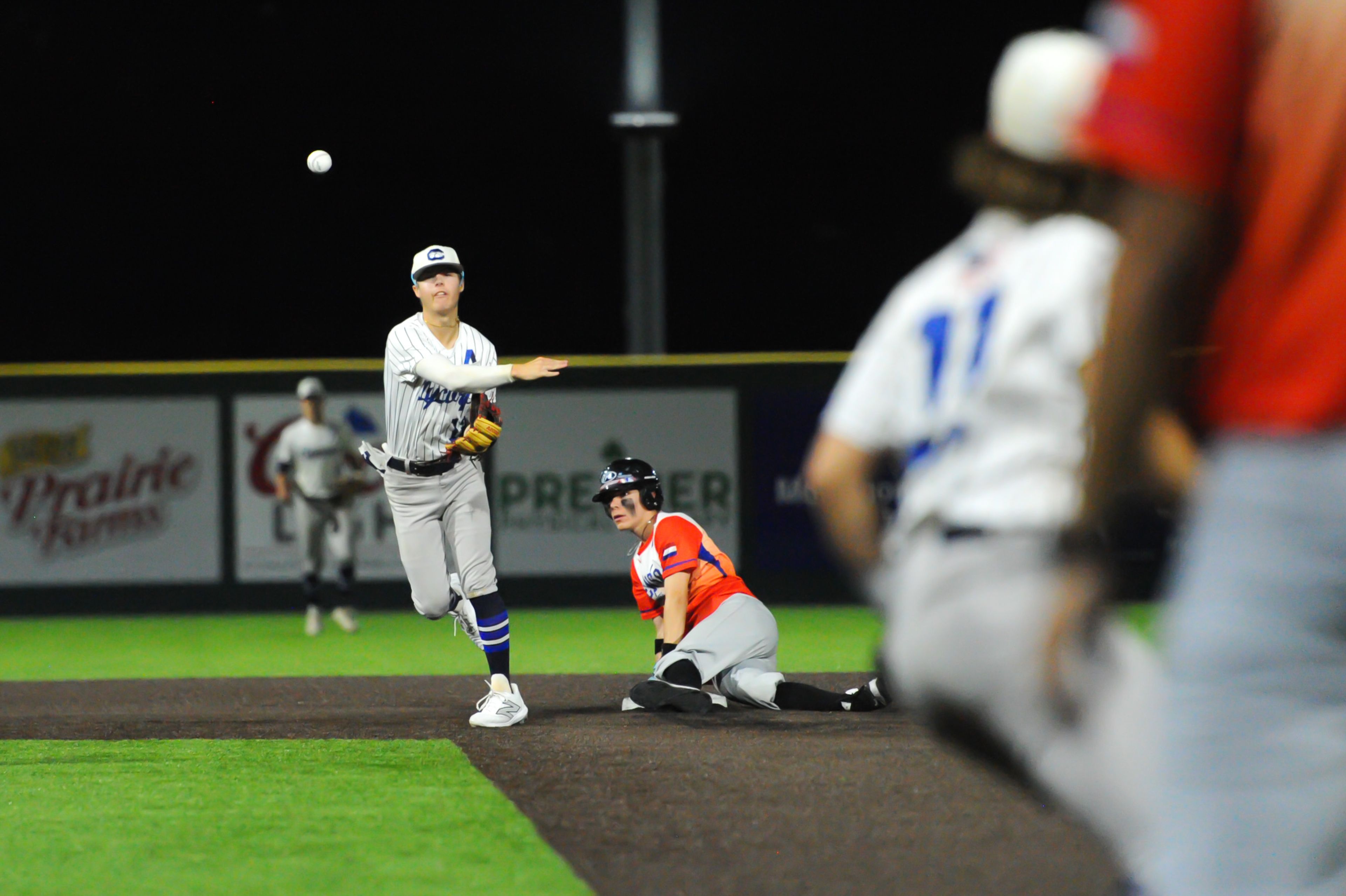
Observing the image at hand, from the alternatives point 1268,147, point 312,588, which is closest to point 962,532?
point 1268,147

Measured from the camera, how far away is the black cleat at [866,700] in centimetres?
825

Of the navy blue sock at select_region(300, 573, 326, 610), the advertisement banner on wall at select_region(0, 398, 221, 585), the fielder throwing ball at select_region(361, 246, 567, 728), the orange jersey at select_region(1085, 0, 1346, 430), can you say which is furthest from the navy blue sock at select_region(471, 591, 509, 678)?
the advertisement banner on wall at select_region(0, 398, 221, 585)

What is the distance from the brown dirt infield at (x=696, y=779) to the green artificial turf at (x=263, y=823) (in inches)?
7.8

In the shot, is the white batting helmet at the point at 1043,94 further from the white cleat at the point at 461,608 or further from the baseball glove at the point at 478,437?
the white cleat at the point at 461,608

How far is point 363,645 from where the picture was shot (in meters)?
13.1

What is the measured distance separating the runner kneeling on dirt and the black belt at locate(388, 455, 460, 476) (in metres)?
0.84

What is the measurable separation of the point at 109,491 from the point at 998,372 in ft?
47.3

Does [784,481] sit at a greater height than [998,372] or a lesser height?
lesser

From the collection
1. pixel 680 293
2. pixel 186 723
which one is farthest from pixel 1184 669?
pixel 680 293

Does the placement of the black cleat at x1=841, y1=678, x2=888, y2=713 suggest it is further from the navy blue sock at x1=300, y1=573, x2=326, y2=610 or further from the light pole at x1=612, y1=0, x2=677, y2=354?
the light pole at x1=612, y1=0, x2=677, y2=354

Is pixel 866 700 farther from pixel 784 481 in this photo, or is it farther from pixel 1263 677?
pixel 784 481

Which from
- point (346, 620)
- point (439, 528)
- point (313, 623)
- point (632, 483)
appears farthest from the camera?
point (346, 620)

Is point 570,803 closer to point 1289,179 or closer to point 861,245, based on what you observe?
point 1289,179

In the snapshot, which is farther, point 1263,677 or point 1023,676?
point 1023,676
